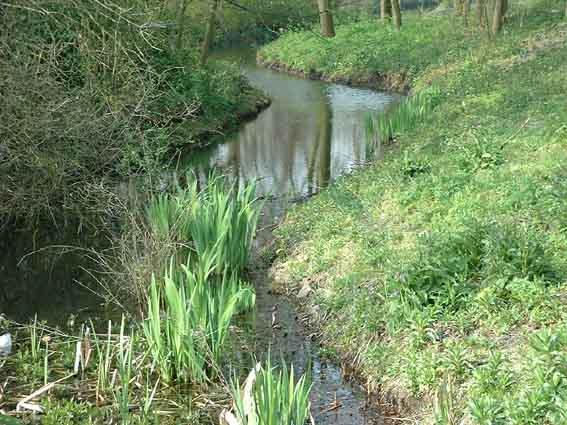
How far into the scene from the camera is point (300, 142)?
17688mm

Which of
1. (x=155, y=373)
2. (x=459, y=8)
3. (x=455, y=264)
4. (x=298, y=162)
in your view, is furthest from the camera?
(x=459, y=8)

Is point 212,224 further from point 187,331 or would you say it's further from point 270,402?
point 270,402

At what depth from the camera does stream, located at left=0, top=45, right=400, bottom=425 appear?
7.24 metres

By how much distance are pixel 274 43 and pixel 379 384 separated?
2894 cm

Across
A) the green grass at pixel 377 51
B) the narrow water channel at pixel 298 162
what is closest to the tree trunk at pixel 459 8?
the green grass at pixel 377 51

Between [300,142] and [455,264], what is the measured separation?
1092cm

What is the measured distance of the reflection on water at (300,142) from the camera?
14.6 meters

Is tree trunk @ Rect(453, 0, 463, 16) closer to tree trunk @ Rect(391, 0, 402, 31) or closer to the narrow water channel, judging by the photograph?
tree trunk @ Rect(391, 0, 402, 31)

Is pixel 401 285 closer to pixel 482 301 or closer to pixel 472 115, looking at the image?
pixel 482 301

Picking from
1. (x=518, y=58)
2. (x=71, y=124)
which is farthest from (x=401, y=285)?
(x=518, y=58)

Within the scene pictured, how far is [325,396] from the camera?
6.77 metres

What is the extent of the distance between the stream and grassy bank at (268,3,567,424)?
280 mm

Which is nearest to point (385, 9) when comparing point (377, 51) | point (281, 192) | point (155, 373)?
point (377, 51)

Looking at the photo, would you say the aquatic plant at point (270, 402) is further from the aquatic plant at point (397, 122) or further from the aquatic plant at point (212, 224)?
the aquatic plant at point (397, 122)
